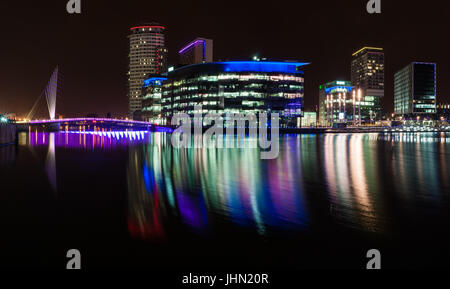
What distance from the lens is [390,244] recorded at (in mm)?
8562

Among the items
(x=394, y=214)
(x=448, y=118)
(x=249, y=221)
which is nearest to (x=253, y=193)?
(x=249, y=221)

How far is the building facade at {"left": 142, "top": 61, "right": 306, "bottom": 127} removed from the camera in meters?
133

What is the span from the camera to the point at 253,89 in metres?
133

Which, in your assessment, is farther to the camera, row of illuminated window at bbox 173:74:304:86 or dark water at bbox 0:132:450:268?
row of illuminated window at bbox 173:74:304:86

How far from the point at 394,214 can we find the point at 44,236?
33.4 feet

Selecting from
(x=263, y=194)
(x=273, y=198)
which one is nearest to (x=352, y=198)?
(x=273, y=198)

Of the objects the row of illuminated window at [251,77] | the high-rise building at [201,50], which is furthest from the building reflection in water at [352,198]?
the high-rise building at [201,50]

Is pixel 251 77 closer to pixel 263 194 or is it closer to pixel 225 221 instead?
pixel 263 194

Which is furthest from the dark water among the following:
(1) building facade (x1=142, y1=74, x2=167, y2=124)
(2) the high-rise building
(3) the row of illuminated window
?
(1) building facade (x1=142, y1=74, x2=167, y2=124)

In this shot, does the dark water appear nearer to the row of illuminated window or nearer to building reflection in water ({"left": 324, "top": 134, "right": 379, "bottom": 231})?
building reflection in water ({"left": 324, "top": 134, "right": 379, "bottom": 231})

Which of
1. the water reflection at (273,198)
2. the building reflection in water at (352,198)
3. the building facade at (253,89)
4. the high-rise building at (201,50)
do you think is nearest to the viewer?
the water reflection at (273,198)

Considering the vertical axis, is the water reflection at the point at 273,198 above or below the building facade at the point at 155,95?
below

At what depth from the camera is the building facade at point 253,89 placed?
437ft

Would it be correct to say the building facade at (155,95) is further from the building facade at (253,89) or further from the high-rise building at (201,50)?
the building facade at (253,89)
